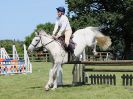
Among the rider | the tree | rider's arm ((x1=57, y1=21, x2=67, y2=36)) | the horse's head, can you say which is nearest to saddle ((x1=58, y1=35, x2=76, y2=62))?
the rider

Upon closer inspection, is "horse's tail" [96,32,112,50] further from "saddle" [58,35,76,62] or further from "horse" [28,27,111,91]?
"saddle" [58,35,76,62]

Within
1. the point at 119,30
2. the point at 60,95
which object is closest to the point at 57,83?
the point at 60,95

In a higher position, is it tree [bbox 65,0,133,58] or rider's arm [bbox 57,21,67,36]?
tree [bbox 65,0,133,58]

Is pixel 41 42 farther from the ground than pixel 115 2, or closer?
closer

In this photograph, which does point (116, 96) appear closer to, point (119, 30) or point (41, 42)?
point (41, 42)

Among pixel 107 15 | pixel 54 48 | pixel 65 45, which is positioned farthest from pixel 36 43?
pixel 107 15

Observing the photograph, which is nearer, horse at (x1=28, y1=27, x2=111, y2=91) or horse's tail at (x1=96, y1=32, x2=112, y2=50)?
horse at (x1=28, y1=27, x2=111, y2=91)

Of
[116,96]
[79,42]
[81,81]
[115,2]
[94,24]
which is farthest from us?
[115,2]

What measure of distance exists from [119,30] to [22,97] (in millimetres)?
47359

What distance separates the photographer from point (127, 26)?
55500 mm

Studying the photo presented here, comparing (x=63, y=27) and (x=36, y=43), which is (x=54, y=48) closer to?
(x=36, y=43)

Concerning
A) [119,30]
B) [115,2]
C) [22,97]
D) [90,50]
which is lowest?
[22,97]

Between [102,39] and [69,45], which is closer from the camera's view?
[69,45]

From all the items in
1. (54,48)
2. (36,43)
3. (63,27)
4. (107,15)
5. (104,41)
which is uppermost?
(107,15)
